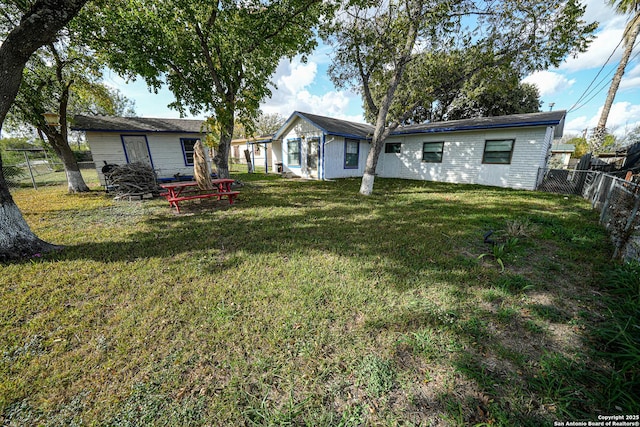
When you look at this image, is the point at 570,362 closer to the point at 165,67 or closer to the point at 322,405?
the point at 322,405

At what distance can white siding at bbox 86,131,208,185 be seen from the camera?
37.2 feet

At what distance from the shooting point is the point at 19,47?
3422mm

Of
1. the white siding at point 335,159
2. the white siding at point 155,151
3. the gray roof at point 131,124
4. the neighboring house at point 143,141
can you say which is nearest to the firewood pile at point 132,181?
the neighboring house at point 143,141

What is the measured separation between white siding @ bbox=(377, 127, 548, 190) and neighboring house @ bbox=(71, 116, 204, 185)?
38.9 ft

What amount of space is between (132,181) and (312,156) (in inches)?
358

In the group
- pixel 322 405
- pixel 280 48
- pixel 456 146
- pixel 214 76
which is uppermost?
pixel 280 48

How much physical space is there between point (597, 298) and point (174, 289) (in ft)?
17.9

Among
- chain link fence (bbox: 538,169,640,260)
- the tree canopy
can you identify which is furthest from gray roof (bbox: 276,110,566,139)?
the tree canopy

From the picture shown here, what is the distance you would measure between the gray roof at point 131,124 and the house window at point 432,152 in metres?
12.7

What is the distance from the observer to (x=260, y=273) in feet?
11.5

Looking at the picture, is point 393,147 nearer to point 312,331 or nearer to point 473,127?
point 473,127

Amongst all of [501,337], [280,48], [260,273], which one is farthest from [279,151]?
[501,337]

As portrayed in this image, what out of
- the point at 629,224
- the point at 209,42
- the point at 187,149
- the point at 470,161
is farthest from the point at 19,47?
the point at 470,161

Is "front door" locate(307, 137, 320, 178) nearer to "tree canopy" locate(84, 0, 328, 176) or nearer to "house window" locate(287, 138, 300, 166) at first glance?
"house window" locate(287, 138, 300, 166)
